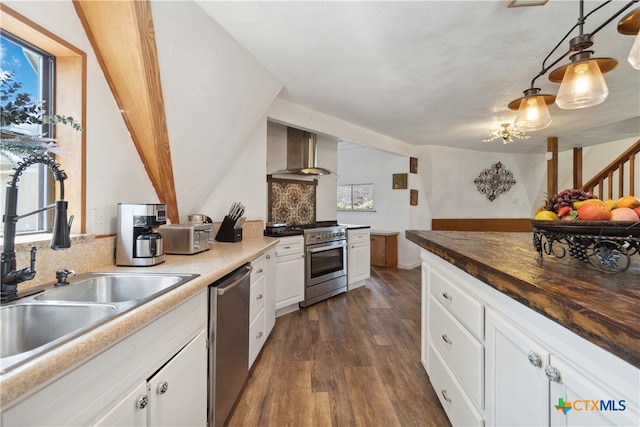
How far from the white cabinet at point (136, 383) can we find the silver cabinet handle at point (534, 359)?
1147 millimetres

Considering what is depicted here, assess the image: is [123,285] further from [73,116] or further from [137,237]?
[73,116]

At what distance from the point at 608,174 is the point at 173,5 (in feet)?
18.4

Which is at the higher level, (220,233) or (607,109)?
(607,109)

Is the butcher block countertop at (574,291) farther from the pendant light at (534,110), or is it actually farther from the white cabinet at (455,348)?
the pendant light at (534,110)

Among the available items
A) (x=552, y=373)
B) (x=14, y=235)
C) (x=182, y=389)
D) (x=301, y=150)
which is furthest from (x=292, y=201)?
(x=552, y=373)

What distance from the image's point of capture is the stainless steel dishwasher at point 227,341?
1.39m

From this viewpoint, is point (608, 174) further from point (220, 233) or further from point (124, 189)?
point (124, 189)

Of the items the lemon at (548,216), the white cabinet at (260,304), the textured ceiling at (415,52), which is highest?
the textured ceiling at (415,52)

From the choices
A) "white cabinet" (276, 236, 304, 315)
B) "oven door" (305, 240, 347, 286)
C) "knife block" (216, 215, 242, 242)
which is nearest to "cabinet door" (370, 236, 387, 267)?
"oven door" (305, 240, 347, 286)

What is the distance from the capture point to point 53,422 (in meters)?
0.60

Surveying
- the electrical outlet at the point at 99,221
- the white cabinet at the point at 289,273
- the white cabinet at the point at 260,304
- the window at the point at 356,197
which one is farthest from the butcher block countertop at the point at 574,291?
the window at the point at 356,197

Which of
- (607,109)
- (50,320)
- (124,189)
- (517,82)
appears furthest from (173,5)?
(607,109)

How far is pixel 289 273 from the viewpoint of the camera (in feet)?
10.2

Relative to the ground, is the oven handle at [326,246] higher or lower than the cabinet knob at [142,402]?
higher
